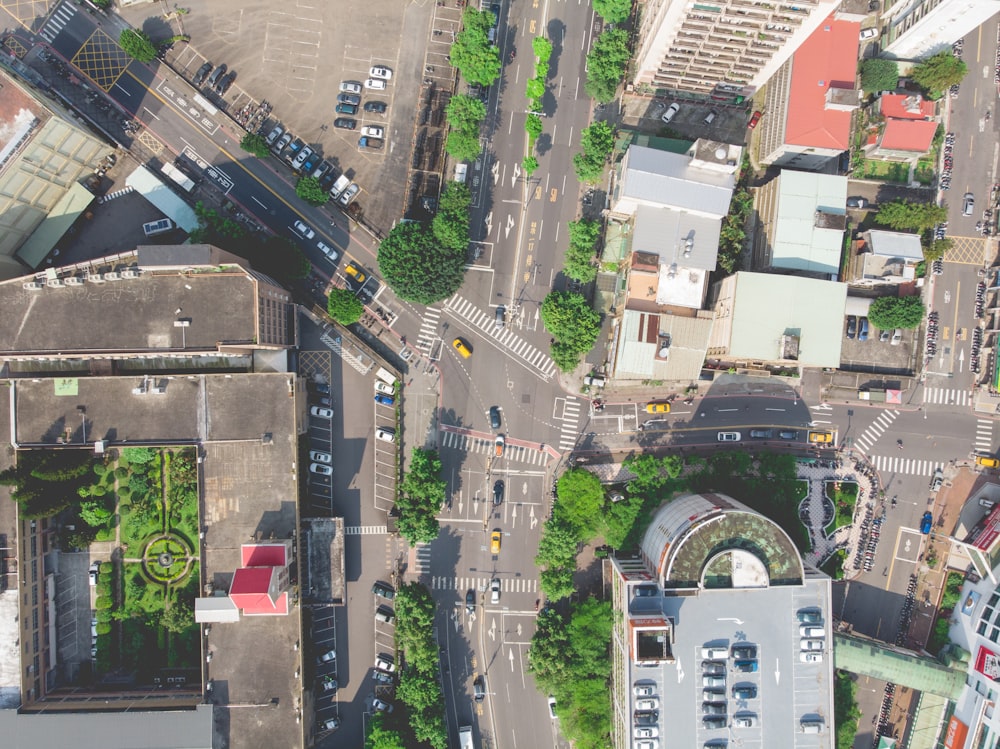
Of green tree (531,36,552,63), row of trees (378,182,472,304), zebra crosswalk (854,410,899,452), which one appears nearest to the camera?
row of trees (378,182,472,304)

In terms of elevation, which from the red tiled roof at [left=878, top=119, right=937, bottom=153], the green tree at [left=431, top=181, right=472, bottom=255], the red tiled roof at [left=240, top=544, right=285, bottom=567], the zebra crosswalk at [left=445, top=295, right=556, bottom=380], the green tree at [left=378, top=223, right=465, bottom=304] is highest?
the red tiled roof at [left=878, top=119, right=937, bottom=153]

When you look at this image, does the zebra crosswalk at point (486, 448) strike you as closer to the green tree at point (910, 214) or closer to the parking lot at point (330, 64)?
the parking lot at point (330, 64)

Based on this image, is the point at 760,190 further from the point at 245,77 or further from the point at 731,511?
the point at 245,77

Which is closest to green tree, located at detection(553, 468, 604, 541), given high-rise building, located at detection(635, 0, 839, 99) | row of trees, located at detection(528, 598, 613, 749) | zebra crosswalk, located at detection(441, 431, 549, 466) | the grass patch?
zebra crosswalk, located at detection(441, 431, 549, 466)

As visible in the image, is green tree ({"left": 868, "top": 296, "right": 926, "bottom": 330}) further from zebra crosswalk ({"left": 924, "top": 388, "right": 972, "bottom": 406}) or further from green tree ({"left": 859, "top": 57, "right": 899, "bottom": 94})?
green tree ({"left": 859, "top": 57, "right": 899, "bottom": 94})

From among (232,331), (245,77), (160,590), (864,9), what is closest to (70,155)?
(245,77)

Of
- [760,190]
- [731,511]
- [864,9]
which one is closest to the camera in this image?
[731,511]

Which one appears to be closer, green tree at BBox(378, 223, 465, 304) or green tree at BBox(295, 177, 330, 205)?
green tree at BBox(378, 223, 465, 304)

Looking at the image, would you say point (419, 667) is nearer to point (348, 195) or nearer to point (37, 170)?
point (348, 195)
